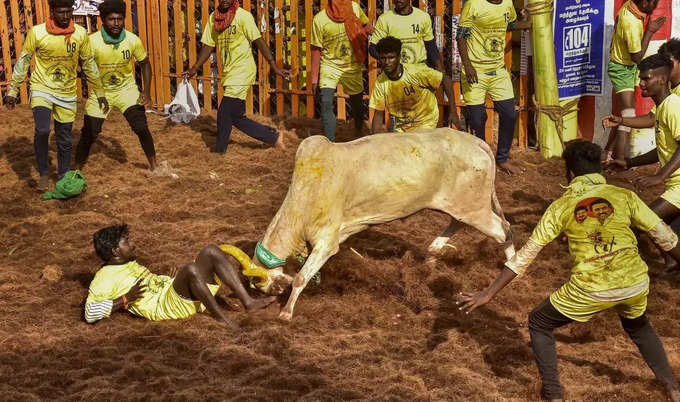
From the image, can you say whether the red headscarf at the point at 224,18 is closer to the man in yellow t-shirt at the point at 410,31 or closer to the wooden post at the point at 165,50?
the man in yellow t-shirt at the point at 410,31

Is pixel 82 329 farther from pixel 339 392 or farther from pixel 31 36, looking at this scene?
pixel 31 36

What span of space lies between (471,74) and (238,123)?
9.80 feet

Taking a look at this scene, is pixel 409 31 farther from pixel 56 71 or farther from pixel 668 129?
pixel 668 129

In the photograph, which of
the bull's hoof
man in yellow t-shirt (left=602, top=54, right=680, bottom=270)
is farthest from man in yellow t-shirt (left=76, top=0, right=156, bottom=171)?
→ man in yellow t-shirt (left=602, top=54, right=680, bottom=270)

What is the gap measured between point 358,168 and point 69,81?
4.32 m

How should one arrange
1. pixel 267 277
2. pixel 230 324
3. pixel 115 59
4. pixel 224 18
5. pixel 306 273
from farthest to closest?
pixel 224 18, pixel 115 59, pixel 267 277, pixel 306 273, pixel 230 324

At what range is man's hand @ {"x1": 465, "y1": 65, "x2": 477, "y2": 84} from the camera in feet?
31.6

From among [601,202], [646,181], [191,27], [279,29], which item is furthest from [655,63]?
[191,27]

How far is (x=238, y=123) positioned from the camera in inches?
425

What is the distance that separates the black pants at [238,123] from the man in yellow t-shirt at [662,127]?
16.9 feet

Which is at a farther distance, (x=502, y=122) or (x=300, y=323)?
(x=502, y=122)

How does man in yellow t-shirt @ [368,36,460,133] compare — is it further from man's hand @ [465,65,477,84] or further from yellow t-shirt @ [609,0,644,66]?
yellow t-shirt @ [609,0,644,66]

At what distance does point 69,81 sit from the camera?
950 centimetres

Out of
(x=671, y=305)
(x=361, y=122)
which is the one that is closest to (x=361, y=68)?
(x=361, y=122)
